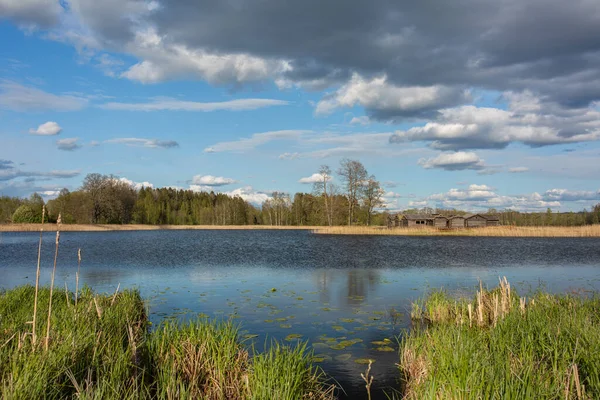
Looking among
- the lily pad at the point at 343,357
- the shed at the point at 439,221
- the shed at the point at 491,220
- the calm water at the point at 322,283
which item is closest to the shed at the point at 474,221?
the shed at the point at 491,220

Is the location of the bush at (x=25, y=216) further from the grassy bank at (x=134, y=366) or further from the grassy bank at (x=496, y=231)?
the grassy bank at (x=134, y=366)

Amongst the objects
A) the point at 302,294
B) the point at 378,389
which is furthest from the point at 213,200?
the point at 378,389

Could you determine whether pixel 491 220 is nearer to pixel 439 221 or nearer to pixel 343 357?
pixel 439 221

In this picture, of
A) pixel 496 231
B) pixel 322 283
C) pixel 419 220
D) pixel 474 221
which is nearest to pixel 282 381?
pixel 322 283

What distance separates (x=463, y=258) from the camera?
31969 mm

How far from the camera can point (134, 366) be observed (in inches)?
248

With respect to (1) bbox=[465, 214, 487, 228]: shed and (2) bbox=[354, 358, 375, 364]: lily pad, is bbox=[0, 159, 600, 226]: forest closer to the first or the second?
(1) bbox=[465, 214, 487, 228]: shed

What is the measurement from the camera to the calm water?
34.4 feet

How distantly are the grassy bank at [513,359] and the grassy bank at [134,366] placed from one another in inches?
73.5

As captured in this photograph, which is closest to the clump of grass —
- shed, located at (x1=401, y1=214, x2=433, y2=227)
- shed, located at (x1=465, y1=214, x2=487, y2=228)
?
shed, located at (x1=401, y1=214, x2=433, y2=227)

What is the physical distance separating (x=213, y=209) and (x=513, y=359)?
408ft

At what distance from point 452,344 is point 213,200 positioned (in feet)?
472

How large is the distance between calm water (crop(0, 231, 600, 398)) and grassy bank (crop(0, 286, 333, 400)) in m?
2.09

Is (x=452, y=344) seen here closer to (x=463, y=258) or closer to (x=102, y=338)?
(x=102, y=338)
